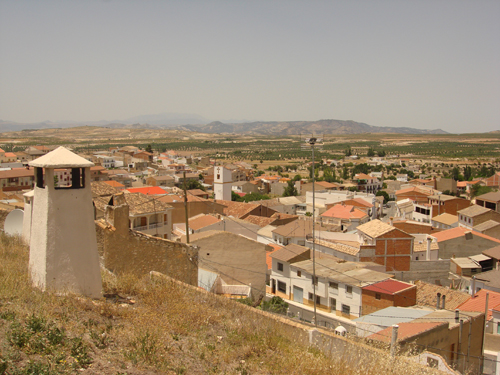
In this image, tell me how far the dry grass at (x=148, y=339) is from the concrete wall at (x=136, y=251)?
2.16m

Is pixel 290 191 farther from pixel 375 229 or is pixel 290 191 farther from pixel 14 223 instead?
pixel 14 223

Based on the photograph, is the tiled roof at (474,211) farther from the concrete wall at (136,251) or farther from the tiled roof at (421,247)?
the concrete wall at (136,251)

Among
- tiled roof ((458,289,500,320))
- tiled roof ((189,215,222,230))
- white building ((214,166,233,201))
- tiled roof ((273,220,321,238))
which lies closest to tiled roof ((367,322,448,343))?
tiled roof ((458,289,500,320))

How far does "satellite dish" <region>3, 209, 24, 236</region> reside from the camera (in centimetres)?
1138

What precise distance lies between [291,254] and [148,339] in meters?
15.9

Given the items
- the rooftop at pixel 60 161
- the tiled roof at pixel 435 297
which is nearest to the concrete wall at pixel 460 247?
the tiled roof at pixel 435 297

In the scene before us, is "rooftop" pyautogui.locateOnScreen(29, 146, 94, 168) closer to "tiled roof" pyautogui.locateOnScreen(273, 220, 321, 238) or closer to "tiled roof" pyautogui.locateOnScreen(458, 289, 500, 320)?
"tiled roof" pyautogui.locateOnScreen(458, 289, 500, 320)

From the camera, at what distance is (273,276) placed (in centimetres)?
2133

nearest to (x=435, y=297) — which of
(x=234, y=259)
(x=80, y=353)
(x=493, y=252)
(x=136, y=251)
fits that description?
(x=234, y=259)

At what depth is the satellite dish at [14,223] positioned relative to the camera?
448 inches

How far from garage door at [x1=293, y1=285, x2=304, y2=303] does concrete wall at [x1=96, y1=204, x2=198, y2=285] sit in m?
10.2

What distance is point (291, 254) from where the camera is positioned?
20.9 metres

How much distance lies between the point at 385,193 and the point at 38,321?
57.4 m

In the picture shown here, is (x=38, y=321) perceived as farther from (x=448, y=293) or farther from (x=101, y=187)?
(x=448, y=293)
